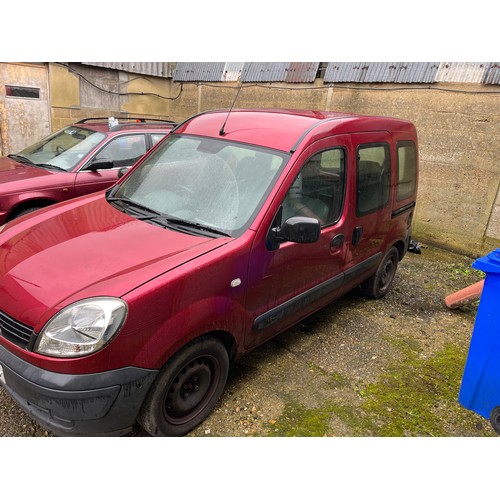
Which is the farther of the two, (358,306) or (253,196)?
(358,306)

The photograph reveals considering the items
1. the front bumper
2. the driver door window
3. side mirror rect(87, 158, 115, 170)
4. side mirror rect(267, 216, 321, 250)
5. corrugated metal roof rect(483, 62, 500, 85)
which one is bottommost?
the front bumper

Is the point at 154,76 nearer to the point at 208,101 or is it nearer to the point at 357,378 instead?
the point at 208,101

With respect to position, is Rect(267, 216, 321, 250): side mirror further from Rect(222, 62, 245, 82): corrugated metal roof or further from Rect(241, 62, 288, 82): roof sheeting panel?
Rect(222, 62, 245, 82): corrugated metal roof

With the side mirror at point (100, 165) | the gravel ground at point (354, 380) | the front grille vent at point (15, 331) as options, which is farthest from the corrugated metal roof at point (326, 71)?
the front grille vent at point (15, 331)

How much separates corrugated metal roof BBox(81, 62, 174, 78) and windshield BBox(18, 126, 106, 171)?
3.86 meters

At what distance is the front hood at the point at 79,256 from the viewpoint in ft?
6.76

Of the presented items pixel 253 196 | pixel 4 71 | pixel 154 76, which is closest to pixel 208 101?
pixel 154 76

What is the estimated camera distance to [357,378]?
3.27 metres

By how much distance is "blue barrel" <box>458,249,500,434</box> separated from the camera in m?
2.46

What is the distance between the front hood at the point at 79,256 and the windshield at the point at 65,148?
2.72m

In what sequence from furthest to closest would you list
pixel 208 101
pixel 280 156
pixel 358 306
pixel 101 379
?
1. pixel 208 101
2. pixel 358 306
3. pixel 280 156
4. pixel 101 379

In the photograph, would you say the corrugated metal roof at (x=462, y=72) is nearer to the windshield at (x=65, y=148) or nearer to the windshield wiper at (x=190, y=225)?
the windshield at (x=65, y=148)

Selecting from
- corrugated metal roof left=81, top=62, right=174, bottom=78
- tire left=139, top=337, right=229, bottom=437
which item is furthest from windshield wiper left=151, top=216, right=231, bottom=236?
corrugated metal roof left=81, top=62, right=174, bottom=78

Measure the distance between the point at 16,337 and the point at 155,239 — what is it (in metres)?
0.91
